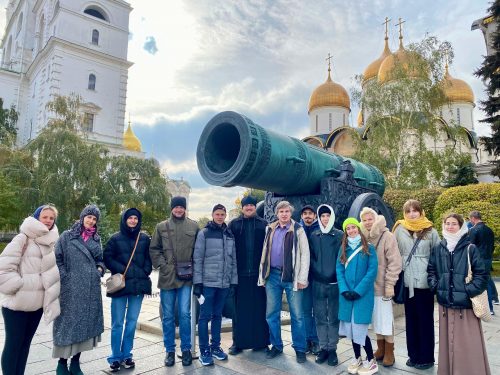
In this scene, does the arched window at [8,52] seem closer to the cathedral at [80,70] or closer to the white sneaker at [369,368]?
the cathedral at [80,70]

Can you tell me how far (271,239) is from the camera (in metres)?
4.20

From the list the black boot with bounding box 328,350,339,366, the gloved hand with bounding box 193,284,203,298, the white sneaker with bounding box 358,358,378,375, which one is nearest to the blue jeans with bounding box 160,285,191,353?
the gloved hand with bounding box 193,284,203,298

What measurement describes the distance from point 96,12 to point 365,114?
982 inches

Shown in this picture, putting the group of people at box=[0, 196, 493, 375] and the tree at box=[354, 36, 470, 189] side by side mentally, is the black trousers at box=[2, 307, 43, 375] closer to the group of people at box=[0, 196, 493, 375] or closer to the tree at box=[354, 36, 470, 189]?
the group of people at box=[0, 196, 493, 375]

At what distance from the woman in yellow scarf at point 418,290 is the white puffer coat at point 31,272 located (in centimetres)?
321

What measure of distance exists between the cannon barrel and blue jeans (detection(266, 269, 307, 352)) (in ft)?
3.50

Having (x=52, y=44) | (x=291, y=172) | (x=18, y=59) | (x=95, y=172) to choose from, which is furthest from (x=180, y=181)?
(x=291, y=172)

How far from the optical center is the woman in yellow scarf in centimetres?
390

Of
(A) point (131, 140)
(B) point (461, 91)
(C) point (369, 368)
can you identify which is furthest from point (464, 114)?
(C) point (369, 368)

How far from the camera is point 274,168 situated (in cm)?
448

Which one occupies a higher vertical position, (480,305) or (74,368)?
(480,305)

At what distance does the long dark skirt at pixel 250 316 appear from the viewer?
4.23m

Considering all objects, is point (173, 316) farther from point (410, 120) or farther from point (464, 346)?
point (410, 120)

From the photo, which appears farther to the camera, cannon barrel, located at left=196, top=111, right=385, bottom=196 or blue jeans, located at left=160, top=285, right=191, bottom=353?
cannon barrel, located at left=196, top=111, right=385, bottom=196
